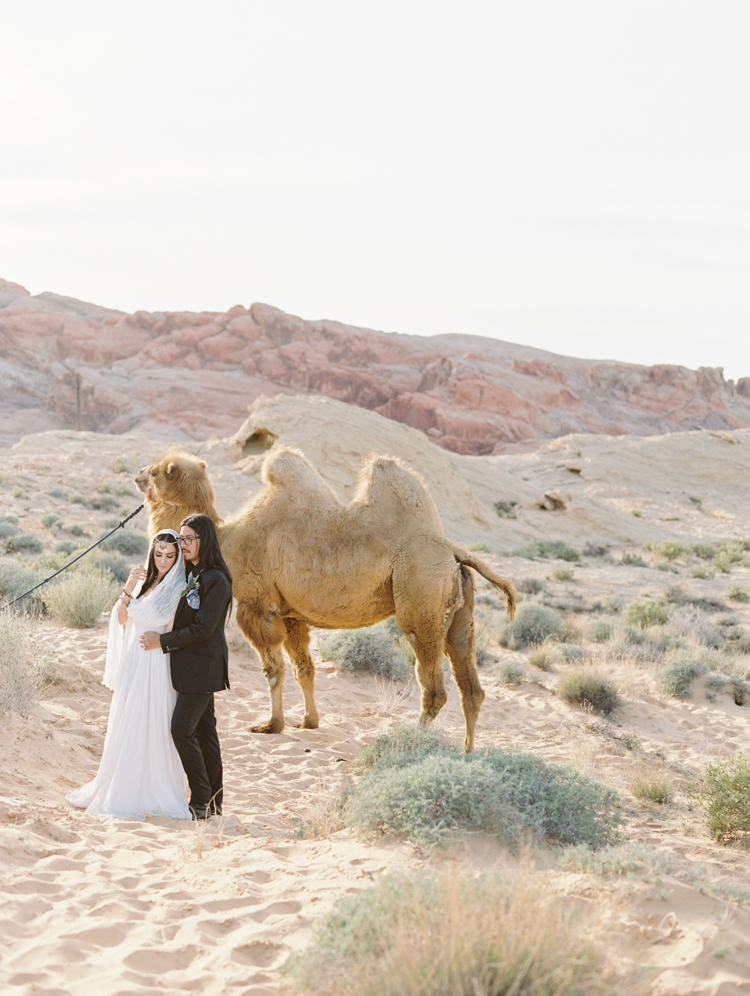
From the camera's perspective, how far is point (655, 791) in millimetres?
6754

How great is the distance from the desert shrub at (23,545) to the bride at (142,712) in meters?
11.4

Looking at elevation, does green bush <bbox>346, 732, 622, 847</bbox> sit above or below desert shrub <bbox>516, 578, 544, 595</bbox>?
above

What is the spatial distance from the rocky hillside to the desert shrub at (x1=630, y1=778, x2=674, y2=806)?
181 feet

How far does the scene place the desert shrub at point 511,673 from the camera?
35.0ft

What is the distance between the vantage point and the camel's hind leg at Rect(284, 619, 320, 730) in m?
7.88

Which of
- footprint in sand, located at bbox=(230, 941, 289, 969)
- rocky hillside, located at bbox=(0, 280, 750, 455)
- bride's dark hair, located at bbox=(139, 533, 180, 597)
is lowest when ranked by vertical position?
footprint in sand, located at bbox=(230, 941, 289, 969)

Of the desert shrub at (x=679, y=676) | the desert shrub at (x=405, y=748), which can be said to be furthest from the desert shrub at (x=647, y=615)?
the desert shrub at (x=405, y=748)

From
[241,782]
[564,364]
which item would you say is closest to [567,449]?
[241,782]

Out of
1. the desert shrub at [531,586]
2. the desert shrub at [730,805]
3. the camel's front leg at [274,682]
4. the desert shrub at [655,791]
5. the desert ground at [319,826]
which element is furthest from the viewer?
the desert shrub at [531,586]

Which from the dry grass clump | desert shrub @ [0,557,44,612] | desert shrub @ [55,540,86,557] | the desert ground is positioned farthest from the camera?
desert shrub @ [55,540,86,557]

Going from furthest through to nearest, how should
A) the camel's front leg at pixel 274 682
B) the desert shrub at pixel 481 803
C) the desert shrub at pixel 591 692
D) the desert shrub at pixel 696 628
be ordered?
the desert shrub at pixel 696 628, the desert shrub at pixel 591 692, the camel's front leg at pixel 274 682, the desert shrub at pixel 481 803

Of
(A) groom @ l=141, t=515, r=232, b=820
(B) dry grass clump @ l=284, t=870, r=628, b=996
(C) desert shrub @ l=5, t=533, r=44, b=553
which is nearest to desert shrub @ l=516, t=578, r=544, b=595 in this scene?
(C) desert shrub @ l=5, t=533, r=44, b=553

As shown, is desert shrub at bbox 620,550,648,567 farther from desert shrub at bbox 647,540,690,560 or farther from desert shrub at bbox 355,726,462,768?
desert shrub at bbox 355,726,462,768

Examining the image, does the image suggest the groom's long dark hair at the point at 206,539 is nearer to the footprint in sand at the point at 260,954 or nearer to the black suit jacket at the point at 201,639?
the black suit jacket at the point at 201,639
